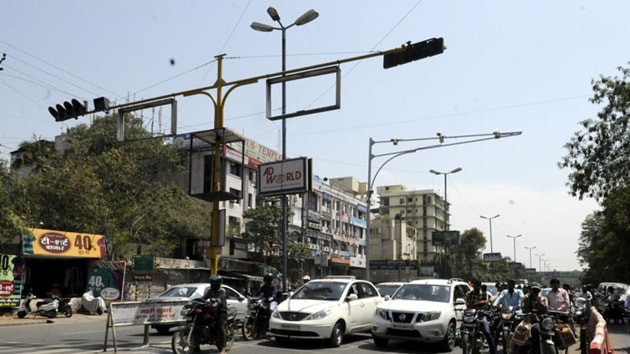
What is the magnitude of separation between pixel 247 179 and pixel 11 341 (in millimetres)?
39049

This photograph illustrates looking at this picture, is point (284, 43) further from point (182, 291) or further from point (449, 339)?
point (449, 339)

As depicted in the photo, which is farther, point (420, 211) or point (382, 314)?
point (420, 211)

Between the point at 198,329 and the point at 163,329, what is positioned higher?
the point at 198,329

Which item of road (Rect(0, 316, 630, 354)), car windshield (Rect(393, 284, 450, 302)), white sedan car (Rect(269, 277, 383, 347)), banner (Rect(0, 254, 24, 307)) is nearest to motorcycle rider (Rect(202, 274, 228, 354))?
road (Rect(0, 316, 630, 354))

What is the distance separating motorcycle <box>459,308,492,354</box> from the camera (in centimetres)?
1093

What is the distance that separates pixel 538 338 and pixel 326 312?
16.3 feet

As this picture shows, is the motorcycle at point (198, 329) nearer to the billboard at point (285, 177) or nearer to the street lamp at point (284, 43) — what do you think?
the street lamp at point (284, 43)

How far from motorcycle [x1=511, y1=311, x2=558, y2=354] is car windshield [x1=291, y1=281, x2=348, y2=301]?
5.26 metres

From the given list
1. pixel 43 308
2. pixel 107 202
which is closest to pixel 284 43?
pixel 43 308

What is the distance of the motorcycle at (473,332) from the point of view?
10.9 meters

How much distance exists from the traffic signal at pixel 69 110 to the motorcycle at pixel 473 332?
35.3 ft

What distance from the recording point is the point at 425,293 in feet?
47.9

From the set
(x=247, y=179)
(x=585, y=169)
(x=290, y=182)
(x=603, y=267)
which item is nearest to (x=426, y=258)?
(x=603, y=267)

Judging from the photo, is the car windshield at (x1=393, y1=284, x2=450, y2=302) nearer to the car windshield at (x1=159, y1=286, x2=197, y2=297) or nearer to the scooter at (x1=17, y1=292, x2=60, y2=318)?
the car windshield at (x1=159, y1=286, x2=197, y2=297)
